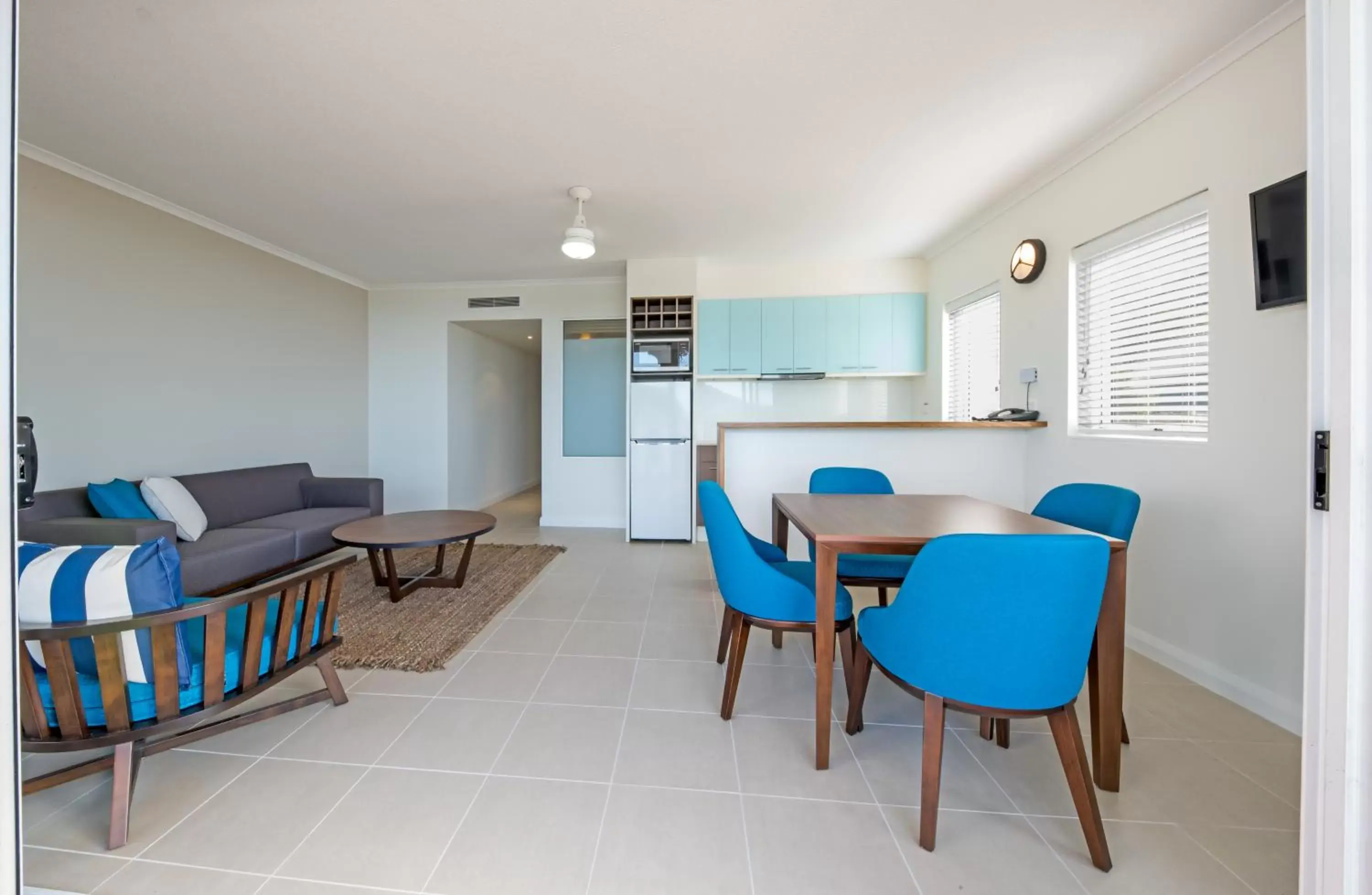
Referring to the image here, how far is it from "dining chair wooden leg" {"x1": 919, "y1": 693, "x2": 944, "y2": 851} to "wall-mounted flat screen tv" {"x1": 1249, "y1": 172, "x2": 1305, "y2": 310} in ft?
6.51

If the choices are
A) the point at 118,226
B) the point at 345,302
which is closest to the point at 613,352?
the point at 345,302

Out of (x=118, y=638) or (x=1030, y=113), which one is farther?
(x=1030, y=113)

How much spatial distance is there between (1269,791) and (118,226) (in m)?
6.10

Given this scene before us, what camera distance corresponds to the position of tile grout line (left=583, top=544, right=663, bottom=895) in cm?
129

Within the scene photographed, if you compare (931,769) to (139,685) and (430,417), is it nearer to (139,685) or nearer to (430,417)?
(139,685)

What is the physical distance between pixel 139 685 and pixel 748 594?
70.8 inches

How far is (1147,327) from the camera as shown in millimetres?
2506

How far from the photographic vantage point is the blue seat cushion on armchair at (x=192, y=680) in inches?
54.4

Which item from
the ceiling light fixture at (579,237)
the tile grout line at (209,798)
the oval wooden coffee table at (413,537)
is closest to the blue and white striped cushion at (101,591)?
the tile grout line at (209,798)

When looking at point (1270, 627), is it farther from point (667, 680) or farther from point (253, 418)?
point (253, 418)

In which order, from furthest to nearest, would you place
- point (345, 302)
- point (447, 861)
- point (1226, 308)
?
point (345, 302) < point (1226, 308) < point (447, 861)

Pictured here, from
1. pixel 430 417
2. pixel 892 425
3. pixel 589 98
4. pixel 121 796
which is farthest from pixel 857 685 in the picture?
pixel 430 417

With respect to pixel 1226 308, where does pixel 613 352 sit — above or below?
above

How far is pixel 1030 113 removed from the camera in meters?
2.53
